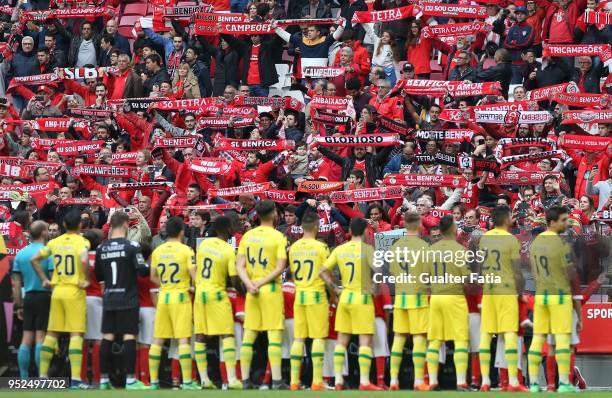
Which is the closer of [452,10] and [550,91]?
[550,91]

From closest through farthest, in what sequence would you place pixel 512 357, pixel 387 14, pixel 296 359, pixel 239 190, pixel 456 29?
pixel 512 357 → pixel 296 359 → pixel 239 190 → pixel 456 29 → pixel 387 14

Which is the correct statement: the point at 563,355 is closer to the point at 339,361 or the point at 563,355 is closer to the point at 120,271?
the point at 339,361

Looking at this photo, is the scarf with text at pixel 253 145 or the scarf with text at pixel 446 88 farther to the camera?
the scarf with text at pixel 446 88

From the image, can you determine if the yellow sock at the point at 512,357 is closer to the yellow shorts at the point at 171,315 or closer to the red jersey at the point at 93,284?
the yellow shorts at the point at 171,315

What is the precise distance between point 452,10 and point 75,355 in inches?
416

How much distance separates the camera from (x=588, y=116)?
23.0 m

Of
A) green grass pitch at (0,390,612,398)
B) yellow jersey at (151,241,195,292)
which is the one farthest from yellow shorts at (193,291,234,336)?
green grass pitch at (0,390,612,398)

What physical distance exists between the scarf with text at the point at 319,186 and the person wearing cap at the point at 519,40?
5.07 m

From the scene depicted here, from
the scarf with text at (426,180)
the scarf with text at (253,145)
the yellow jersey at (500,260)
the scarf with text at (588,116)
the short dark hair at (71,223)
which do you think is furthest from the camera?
the scarf with text at (253,145)

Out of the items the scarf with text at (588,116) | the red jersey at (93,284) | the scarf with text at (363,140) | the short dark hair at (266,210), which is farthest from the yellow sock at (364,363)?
the scarf with text at (588,116)

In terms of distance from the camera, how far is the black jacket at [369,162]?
23016 mm

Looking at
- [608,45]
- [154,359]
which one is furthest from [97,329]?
[608,45]

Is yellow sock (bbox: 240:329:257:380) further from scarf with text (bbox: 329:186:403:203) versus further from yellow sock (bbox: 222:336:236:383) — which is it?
scarf with text (bbox: 329:186:403:203)

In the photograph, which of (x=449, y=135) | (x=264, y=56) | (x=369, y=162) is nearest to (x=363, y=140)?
(x=369, y=162)
